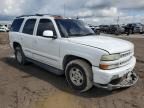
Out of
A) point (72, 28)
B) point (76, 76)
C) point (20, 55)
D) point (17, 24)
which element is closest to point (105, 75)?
point (76, 76)

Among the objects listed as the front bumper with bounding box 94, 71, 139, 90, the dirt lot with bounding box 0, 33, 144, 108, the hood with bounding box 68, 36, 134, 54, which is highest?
the hood with bounding box 68, 36, 134, 54

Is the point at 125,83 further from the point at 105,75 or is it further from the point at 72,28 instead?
the point at 72,28

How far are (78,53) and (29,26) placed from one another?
3.02 meters

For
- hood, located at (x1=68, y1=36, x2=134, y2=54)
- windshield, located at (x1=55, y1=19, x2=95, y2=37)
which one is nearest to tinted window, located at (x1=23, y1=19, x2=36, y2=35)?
windshield, located at (x1=55, y1=19, x2=95, y2=37)

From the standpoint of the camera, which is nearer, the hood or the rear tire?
the hood

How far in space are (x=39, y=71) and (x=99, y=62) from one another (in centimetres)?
334

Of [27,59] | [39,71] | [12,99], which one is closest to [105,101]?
[12,99]

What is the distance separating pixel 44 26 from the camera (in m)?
6.91

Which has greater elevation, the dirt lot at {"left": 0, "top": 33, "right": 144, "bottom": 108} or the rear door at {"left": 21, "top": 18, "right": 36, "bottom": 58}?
the rear door at {"left": 21, "top": 18, "right": 36, "bottom": 58}

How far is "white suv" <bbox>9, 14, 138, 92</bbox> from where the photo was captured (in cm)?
509

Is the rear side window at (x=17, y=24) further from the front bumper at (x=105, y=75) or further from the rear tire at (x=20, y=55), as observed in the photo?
the front bumper at (x=105, y=75)

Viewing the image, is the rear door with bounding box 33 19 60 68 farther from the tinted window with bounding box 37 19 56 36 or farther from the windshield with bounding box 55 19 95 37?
the windshield with bounding box 55 19 95 37

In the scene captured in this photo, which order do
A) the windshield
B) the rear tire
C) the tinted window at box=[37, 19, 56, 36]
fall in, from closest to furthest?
the windshield < the tinted window at box=[37, 19, 56, 36] < the rear tire

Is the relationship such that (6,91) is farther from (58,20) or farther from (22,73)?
(58,20)
